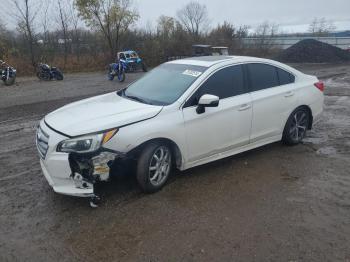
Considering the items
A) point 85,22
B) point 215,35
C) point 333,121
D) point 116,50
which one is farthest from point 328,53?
point 333,121

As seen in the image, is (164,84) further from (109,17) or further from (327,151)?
(109,17)

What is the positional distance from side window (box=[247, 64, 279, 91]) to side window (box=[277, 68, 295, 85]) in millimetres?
99

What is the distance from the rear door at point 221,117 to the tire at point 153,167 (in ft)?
1.18

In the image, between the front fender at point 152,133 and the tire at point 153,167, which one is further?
the tire at point 153,167

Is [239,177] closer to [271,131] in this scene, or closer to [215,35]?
[271,131]

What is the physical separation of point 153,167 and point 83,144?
3.04ft

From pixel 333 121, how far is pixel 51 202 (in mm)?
6358

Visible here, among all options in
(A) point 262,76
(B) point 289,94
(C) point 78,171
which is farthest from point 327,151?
(C) point 78,171

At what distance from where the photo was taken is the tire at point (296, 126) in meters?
6.00

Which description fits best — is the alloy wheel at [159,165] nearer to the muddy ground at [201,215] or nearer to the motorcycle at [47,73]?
the muddy ground at [201,215]

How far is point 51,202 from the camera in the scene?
4.32 m

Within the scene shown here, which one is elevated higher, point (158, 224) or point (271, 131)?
point (271, 131)

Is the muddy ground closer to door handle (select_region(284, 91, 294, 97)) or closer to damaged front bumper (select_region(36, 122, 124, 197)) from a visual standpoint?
damaged front bumper (select_region(36, 122, 124, 197))

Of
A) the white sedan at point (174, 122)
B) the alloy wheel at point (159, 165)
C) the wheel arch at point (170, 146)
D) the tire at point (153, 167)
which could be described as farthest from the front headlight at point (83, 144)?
the alloy wheel at point (159, 165)
